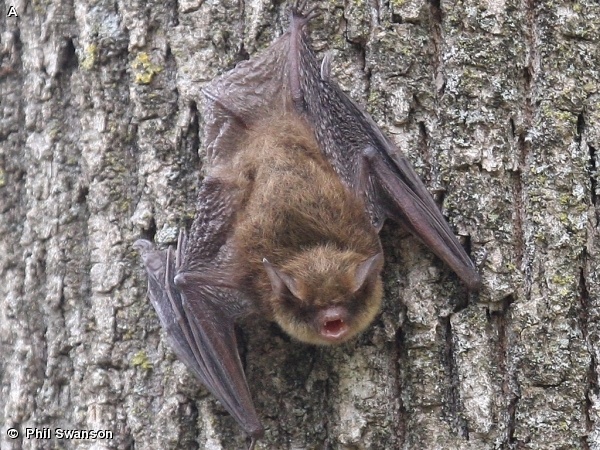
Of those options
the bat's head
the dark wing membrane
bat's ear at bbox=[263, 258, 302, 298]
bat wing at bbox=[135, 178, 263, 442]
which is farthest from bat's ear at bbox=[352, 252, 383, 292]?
the dark wing membrane

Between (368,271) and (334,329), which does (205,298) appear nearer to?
(334,329)

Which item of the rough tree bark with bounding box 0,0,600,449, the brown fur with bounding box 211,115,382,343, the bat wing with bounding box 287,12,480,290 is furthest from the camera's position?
the brown fur with bounding box 211,115,382,343

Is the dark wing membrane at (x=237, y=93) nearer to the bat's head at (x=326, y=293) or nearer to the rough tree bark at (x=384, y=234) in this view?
the rough tree bark at (x=384, y=234)

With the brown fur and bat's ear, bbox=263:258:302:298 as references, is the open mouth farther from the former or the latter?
bat's ear, bbox=263:258:302:298

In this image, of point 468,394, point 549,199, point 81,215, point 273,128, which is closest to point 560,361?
point 468,394

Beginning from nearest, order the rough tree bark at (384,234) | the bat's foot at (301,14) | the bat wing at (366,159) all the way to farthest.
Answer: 1. the rough tree bark at (384,234)
2. the bat wing at (366,159)
3. the bat's foot at (301,14)

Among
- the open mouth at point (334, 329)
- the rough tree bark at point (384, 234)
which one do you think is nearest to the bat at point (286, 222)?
the open mouth at point (334, 329)

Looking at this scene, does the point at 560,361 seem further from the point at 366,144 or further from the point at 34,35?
the point at 34,35
